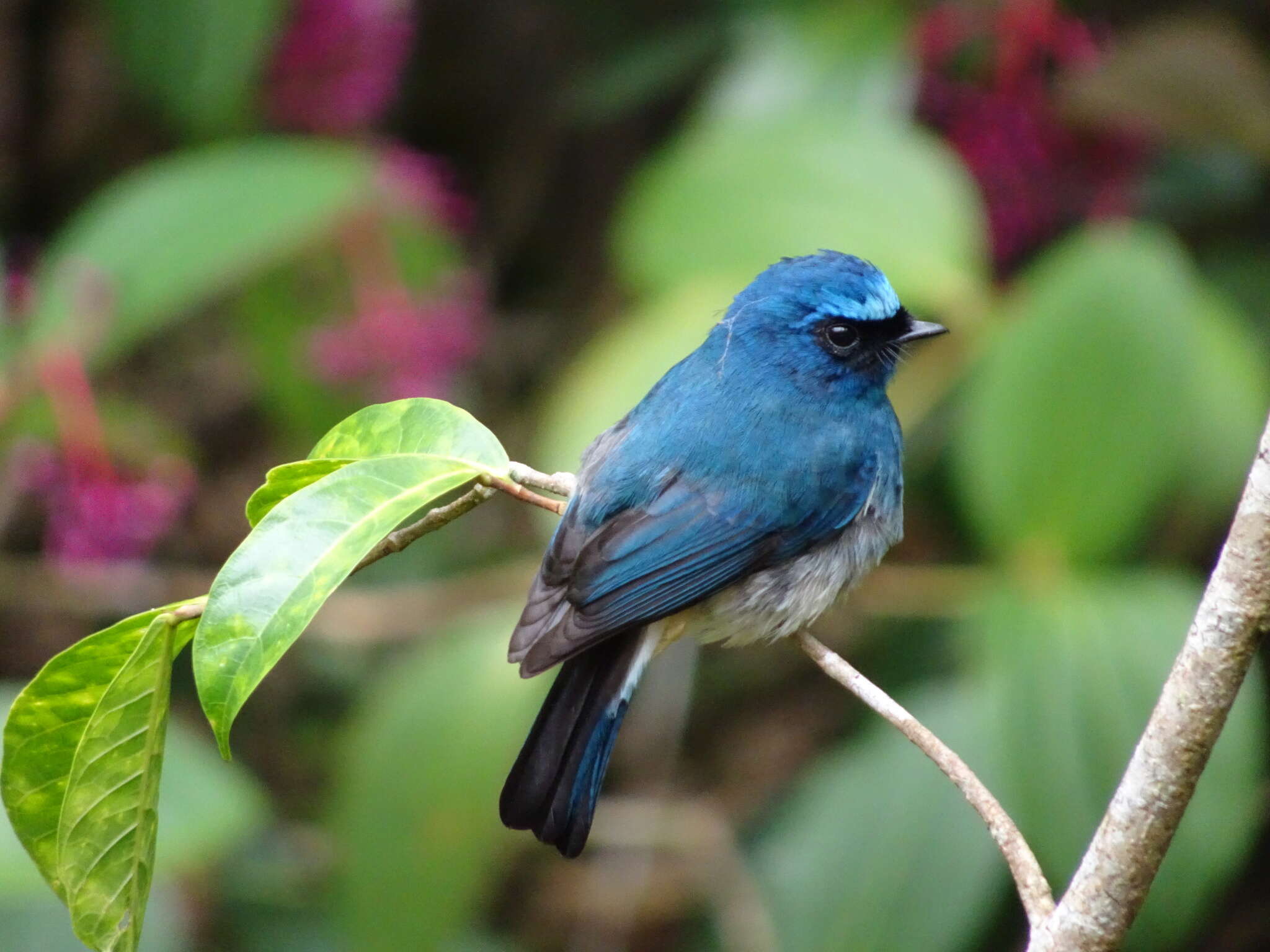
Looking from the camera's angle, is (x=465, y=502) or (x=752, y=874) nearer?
(x=465, y=502)

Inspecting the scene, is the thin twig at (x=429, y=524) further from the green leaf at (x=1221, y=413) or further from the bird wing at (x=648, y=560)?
the green leaf at (x=1221, y=413)

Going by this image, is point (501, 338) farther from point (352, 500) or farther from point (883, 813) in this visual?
point (352, 500)

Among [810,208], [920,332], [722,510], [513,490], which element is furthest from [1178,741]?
[810,208]

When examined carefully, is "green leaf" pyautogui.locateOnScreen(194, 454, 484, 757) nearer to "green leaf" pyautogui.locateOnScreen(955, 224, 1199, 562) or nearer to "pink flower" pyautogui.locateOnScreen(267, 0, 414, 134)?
"green leaf" pyautogui.locateOnScreen(955, 224, 1199, 562)

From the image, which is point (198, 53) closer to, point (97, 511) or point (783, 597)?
point (97, 511)

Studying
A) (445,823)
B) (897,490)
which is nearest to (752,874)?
(445,823)

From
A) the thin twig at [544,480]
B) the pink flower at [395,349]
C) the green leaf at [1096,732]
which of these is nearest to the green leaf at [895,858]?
the green leaf at [1096,732]
